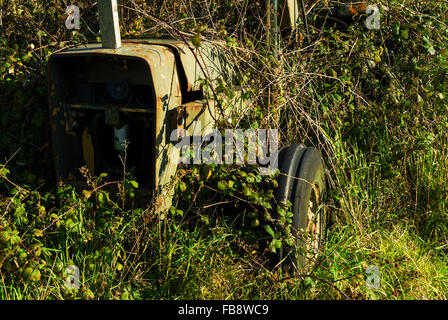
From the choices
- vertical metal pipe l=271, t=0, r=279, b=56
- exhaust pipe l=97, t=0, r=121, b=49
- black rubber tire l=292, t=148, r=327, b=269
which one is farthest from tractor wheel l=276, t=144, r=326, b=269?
exhaust pipe l=97, t=0, r=121, b=49

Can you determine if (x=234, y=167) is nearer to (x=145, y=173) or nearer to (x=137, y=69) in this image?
(x=145, y=173)

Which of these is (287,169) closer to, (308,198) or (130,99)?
(308,198)

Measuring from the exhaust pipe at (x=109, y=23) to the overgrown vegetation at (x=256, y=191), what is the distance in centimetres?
40

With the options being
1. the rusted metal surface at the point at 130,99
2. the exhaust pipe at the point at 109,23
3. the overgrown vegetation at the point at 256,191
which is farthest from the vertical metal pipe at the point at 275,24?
the exhaust pipe at the point at 109,23

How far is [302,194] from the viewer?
2672 mm

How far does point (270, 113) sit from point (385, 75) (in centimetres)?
146

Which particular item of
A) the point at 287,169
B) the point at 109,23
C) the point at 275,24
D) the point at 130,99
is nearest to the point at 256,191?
the point at 287,169

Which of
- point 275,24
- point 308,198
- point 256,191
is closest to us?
point 256,191

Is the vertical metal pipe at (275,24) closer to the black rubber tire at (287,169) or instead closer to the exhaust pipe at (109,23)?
the black rubber tire at (287,169)

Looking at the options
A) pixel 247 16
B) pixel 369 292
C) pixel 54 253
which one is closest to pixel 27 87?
pixel 54 253

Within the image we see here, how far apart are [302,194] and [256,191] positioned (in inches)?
10.2

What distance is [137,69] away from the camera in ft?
7.71

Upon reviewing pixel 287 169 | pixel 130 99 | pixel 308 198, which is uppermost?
pixel 130 99

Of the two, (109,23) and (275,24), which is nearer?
(109,23)
